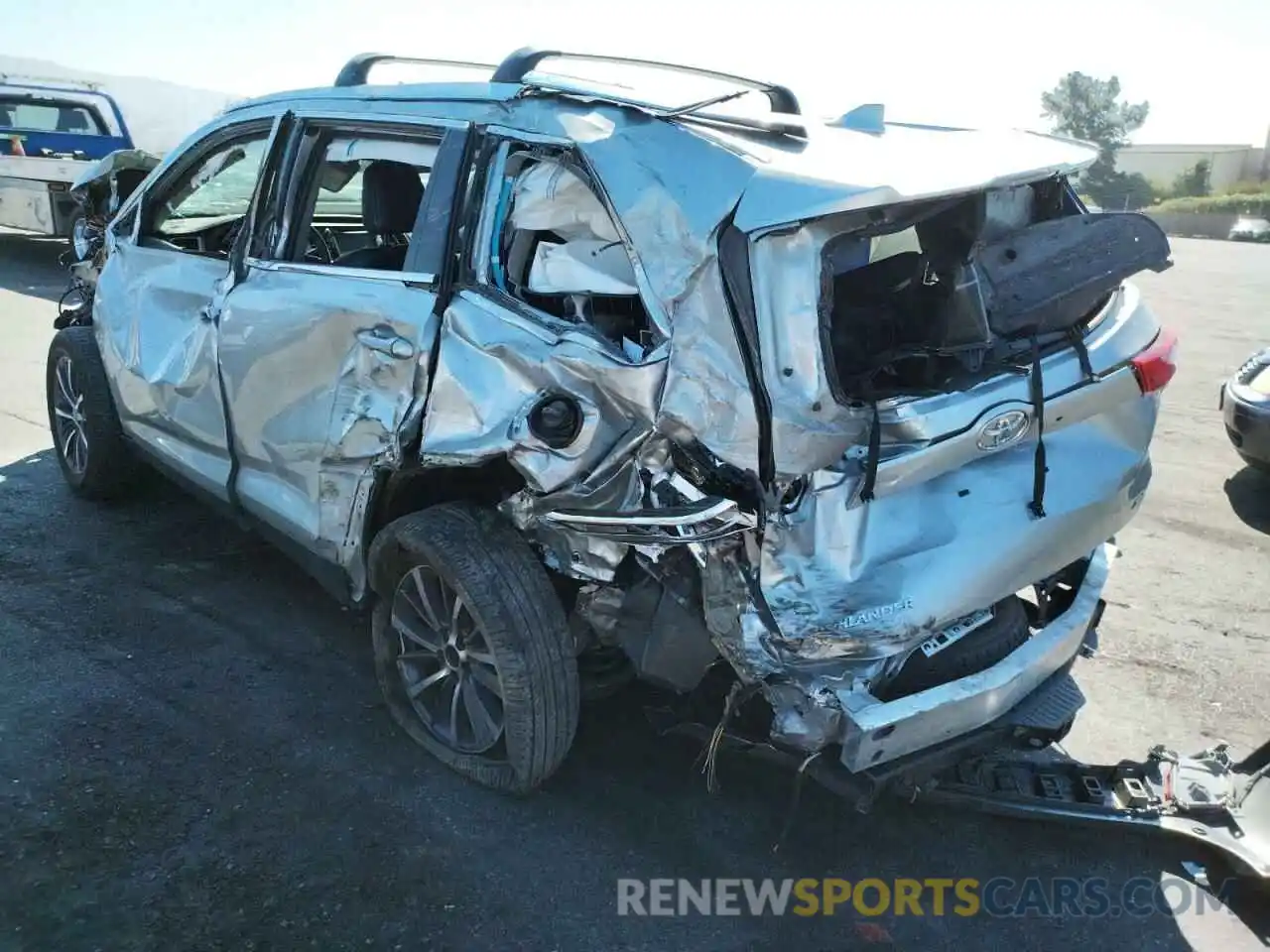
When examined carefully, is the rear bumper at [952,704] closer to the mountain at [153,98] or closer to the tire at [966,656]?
the tire at [966,656]

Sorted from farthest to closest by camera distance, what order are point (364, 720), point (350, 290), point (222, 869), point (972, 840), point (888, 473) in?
point (364, 720) < point (350, 290) < point (972, 840) < point (222, 869) < point (888, 473)

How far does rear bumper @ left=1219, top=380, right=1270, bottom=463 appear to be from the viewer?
17.1 feet

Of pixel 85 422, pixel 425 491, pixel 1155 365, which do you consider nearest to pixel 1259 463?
pixel 1155 365

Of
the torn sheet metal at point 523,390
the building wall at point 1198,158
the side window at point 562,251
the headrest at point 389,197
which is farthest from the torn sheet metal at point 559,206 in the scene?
the building wall at point 1198,158

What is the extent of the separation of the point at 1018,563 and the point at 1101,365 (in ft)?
1.95

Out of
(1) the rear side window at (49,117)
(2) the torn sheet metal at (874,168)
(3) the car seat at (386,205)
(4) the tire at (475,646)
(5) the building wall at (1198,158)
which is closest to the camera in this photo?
(2) the torn sheet metal at (874,168)

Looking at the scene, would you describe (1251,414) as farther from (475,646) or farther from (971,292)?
(475,646)

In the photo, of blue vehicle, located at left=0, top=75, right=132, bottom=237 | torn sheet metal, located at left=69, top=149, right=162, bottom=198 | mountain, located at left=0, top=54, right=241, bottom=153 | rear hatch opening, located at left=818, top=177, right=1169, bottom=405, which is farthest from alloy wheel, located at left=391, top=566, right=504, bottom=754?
mountain, located at left=0, top=54, right=241, bottom=153

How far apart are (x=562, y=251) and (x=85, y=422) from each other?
3216 mm

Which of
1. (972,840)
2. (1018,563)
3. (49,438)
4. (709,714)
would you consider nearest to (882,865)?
(972,840)

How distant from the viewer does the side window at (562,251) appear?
2.64 m

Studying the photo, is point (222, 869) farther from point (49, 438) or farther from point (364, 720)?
point (49, 438)

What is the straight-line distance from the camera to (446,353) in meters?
2.82

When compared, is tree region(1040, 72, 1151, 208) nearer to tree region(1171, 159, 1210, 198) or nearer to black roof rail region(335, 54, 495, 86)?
tree region(1171, 159, 1210, 198)
